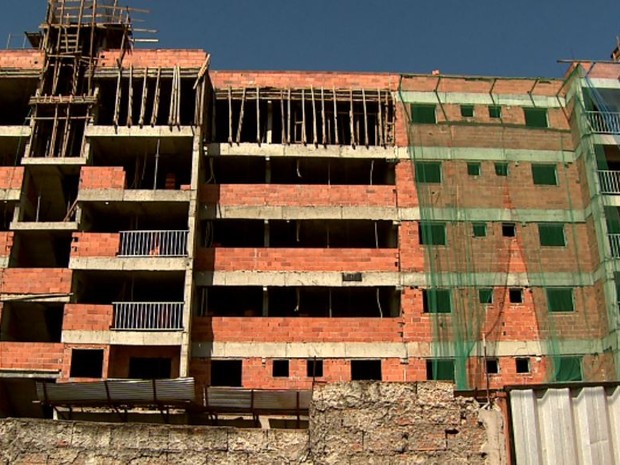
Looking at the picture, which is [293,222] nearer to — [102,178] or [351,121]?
[351,121]

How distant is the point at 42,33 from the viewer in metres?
30.2

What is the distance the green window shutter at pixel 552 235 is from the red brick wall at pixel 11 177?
19685 millimetres

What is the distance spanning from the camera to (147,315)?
25.2 m

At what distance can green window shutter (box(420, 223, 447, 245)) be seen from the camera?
88.5 ft

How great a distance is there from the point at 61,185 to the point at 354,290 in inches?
478

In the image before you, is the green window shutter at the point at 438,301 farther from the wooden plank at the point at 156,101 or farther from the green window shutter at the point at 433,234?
the wooden plank at the point at 156,101

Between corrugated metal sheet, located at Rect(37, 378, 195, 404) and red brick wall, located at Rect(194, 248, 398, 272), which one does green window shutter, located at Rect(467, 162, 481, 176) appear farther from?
corrugated metal sheet, located at Rect(37, 378, 195, 404)

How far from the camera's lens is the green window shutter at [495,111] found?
29.6 m

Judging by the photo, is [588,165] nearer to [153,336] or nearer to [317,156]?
[317,156]

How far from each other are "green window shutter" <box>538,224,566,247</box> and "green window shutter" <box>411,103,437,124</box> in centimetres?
603

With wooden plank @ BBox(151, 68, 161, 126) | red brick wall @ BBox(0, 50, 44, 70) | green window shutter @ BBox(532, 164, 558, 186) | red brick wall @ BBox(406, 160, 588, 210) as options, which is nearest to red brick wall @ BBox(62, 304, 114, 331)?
wooden plank @ BBox(151, 68, 161, 126)

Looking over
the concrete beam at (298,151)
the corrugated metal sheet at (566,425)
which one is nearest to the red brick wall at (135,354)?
A: the concrete beam at (298,151)

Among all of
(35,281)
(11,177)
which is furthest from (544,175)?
(11,177)

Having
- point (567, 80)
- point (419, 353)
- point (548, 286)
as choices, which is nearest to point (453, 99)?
point (567, 80)
